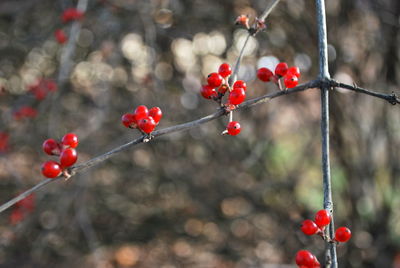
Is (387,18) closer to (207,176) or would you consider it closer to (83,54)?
(207,176)

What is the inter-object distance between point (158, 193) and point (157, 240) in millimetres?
490

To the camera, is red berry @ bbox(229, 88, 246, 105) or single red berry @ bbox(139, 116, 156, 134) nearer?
single red berry @ bbox(139, 116, 156, 134)

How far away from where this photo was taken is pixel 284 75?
1.49 meters

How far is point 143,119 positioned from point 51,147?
1.04 ft

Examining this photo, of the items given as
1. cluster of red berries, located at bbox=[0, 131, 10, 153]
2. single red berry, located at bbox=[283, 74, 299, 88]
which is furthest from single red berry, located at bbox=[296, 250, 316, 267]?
cluster of red berries, located at bbox=[0, 131, 10, 153]

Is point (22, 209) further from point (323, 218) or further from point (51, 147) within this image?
point (323, 218)

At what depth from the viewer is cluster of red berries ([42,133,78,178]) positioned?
3.89ft

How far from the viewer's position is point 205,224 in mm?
4520

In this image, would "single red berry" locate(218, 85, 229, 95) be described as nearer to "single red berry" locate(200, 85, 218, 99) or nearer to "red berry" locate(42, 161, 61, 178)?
"single red berry" locate(200, 85, 218, 99)

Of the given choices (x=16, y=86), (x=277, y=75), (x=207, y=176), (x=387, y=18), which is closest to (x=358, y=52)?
(x=387, y=18)

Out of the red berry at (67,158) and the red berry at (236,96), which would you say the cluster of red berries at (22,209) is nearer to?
the red berry at (67,158)

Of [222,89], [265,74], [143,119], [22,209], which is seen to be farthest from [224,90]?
[22,209]

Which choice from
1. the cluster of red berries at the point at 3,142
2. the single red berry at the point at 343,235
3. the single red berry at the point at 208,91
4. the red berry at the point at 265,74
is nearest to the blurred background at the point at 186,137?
the cluster of red berries at the point at 3,142

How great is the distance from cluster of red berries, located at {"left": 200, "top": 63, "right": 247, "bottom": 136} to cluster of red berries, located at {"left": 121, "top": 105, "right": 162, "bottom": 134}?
0.18 m
